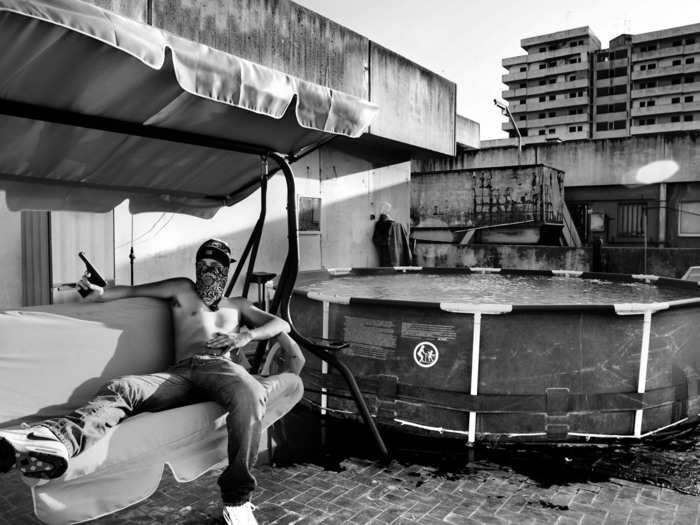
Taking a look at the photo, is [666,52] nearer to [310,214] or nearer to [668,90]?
[668,90]

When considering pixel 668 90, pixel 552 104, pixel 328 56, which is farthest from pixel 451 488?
pixel 552 104

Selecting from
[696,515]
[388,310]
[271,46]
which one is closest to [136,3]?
[271,46]

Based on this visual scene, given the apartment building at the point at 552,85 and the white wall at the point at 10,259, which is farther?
the apartment building at the point at 552,85

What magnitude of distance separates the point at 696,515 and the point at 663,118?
3319 inches

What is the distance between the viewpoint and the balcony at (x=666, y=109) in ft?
237

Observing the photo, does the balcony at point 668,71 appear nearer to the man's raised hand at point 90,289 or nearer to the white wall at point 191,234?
the white wall at point 191,234

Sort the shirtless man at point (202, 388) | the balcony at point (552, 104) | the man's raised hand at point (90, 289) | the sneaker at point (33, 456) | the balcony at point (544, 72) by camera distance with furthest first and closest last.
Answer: the balcony at point (552, 104), the balcony at point (544, 72), the man's raised hand at point (90, 289), the shirtless man at point (202, 388), the sneaker at point (33, 456)

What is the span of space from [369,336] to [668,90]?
83.2 m

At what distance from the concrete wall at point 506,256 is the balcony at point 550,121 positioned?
222ft

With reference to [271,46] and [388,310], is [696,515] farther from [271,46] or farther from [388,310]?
[271,46]

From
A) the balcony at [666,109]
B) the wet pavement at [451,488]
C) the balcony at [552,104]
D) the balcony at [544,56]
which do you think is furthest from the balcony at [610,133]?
the wet pavement at [451,488]

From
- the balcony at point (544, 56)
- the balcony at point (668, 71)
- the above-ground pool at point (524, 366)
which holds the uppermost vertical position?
the balcony at point (544, 56)

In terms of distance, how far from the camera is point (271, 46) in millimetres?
10125

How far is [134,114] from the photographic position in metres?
3.82
